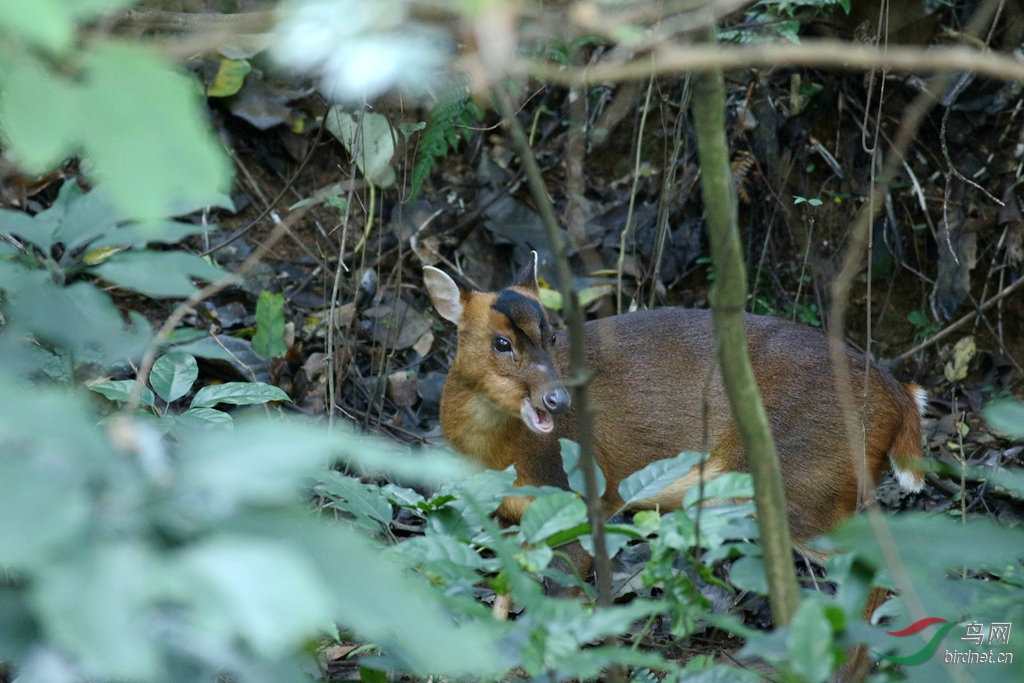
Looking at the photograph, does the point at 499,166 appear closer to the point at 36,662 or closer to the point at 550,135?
the point at 550,135

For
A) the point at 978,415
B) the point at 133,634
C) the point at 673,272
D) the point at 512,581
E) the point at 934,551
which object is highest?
the point at 133,634

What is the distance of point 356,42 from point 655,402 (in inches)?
156

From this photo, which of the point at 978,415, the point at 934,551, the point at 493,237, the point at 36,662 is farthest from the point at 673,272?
the point at 36,662

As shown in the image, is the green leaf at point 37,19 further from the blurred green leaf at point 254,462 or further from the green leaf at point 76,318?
the green leaf at point 76,318

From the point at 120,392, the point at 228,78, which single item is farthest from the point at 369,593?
the point at 228,78

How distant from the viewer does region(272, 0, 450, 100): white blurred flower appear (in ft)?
4.24

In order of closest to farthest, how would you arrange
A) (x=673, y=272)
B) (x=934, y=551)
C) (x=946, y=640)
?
(x=934, y=551), (x=946, y=640), (x=673, y=272)

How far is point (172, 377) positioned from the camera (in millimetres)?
2758

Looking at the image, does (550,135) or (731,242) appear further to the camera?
(550,135)

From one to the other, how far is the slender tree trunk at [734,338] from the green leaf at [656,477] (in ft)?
0.75

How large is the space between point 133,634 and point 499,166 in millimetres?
5963

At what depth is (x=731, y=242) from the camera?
72.1 inches

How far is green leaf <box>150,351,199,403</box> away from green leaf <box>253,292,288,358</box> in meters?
2.48

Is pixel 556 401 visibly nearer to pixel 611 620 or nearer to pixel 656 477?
pixel 656 477
